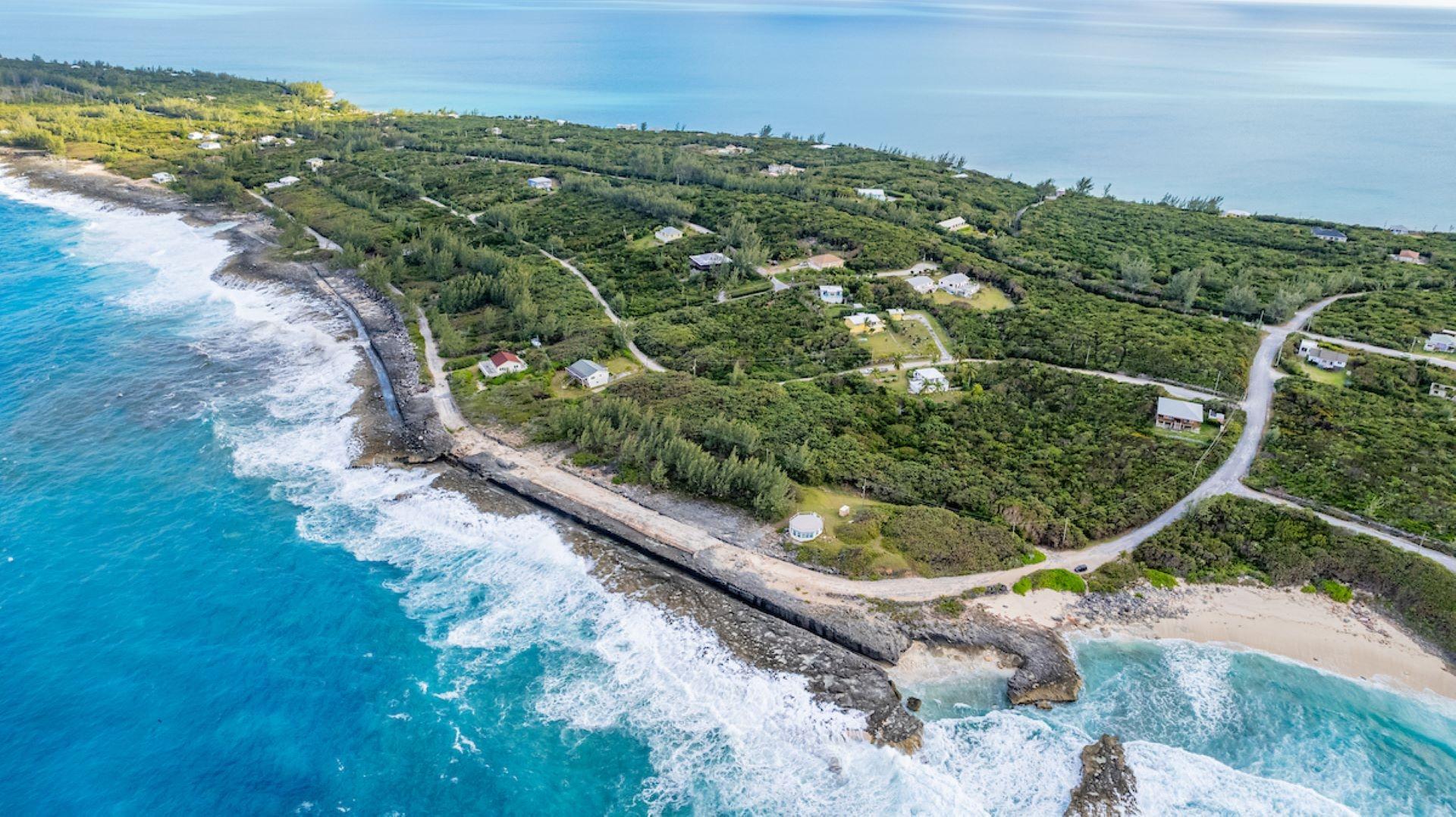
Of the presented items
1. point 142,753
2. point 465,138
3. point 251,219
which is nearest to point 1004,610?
point 142,753

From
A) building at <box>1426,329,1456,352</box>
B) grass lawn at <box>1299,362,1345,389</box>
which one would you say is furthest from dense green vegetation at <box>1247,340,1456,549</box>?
building at <box>1426,329,1456,352</box>

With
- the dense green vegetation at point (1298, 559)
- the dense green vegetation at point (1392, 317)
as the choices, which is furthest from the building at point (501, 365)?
the dense green vegetation at point (1392, 317)

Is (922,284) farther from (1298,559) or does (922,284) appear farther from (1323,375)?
(1298,559)

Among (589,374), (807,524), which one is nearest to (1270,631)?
(807,524)

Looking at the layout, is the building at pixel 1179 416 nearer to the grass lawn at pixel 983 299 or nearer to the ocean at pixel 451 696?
the ocean at pixel 451 696

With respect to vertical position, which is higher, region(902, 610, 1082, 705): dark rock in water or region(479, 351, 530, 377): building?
region(479, 351, 530, 377): building

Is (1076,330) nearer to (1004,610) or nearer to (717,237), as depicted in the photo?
(1004,610)

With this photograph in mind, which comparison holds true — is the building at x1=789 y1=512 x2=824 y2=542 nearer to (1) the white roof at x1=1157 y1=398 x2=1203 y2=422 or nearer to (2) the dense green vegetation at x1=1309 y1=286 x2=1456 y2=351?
(1) the white roof at x1=1157 y1=398 x2=1203 y2=422
